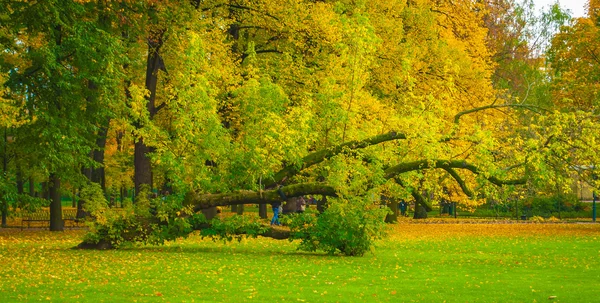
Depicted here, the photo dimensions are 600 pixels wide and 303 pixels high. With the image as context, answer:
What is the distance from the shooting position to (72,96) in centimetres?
2203

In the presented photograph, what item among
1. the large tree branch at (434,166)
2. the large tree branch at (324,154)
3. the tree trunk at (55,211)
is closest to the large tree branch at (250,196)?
the large tree branch at (324,154)

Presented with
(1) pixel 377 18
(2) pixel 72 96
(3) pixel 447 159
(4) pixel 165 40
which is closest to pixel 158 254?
(2) pixel 72 96

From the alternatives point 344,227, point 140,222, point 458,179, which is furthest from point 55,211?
point 458,179

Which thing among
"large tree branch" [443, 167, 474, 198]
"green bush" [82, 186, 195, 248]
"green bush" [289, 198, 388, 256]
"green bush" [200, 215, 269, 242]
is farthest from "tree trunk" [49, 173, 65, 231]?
"large tree branch" [443, 167, 474, 198]

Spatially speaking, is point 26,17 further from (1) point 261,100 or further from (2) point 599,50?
(2) point 599,50

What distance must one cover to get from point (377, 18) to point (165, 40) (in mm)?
8682

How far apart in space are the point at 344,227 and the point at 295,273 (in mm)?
5442

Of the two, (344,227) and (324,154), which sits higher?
(324,154)

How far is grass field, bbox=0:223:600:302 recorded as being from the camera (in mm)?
14273

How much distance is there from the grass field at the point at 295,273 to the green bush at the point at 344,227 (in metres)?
0.54

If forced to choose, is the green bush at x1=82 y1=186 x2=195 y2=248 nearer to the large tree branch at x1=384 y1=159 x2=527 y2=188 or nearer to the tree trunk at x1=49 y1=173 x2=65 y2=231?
the large tree branch at x1=384 y1=159 x2=527 y2=188

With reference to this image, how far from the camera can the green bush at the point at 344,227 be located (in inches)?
910

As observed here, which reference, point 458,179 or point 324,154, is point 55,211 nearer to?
point 324,154

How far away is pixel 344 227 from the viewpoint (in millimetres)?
23391
